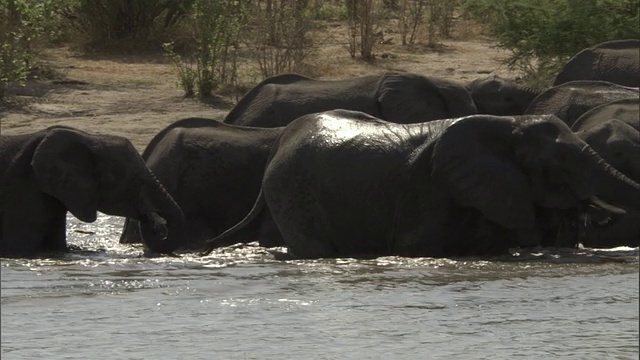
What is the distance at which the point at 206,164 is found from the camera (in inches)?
460

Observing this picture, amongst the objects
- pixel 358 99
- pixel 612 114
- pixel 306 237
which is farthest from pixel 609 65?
pixel 306 237

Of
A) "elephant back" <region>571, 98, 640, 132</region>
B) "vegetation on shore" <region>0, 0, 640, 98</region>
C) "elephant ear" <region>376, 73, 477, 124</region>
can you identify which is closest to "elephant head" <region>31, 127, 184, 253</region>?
"elephant back" <region>571, 98, 640, 132</region>

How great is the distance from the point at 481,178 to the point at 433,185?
30 cm

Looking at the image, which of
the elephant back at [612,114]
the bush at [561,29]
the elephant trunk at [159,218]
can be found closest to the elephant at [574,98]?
the elephant back at [612,114]

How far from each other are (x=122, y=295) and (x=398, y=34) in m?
13.2

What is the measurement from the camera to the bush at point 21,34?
1639cm

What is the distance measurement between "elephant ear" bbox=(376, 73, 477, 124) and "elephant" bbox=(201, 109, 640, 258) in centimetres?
303

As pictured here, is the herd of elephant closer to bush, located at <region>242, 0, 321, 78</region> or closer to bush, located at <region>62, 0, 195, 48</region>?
bush, located at <region>242, 0, 321, 78</region>

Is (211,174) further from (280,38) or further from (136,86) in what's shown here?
(280,38)

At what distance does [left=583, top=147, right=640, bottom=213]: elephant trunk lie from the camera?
10.1 metres

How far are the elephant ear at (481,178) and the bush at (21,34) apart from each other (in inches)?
275

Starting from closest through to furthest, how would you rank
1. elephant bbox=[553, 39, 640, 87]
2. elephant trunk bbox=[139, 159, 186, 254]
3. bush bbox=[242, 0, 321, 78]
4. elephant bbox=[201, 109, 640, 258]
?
elephant bbox=[201, 109, 640, 258], elephant trunk bbox=[139, 159, 186, 254], elephant bbox=[553, 39, 640, 87], bush bbox=[242, 0, 321, 78]

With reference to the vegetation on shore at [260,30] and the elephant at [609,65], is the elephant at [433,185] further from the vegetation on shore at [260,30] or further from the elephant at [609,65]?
the vegetation on shore at [260,30]

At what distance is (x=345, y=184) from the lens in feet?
34.1
